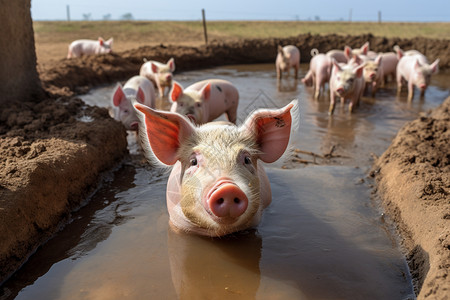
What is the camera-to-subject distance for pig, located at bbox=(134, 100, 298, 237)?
282 cm

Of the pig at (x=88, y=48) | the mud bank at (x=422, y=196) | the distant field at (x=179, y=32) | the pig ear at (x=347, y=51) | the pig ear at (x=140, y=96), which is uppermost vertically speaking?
the distant field at (x=179, y=32)

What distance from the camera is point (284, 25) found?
103 feet

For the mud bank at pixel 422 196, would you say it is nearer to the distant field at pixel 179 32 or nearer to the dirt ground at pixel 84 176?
the dirt ground at pixel 84 176

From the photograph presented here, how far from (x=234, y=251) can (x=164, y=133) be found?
1117 mm

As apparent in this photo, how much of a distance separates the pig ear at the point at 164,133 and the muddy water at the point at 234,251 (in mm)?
759

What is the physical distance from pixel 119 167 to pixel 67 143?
1.04 metres

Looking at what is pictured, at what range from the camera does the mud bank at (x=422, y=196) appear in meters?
2.75

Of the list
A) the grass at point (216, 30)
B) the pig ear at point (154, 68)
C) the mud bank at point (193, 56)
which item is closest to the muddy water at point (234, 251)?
the pig ear at point (154, 68)

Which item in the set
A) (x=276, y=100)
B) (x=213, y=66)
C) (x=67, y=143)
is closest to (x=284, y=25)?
(x=213, y=66)

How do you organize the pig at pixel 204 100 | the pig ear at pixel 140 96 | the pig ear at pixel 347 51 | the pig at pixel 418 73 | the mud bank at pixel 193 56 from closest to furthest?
1. the pig at pixel 204 100
2. the pig ear at pixel 140 96
3. the pig at pixel 418 73
4. the mud bank at pixel 193 56
5. the pig ear at pixel 347 51

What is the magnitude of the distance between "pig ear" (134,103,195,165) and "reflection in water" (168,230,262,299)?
73cm

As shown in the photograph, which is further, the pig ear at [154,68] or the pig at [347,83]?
the pig ear at [154,68]

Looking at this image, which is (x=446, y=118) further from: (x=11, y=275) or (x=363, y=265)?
(x=11, y=275)

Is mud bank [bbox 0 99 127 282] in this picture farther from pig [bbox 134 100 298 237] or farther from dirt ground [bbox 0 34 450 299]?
pig [bbox 134 100 298 237]
